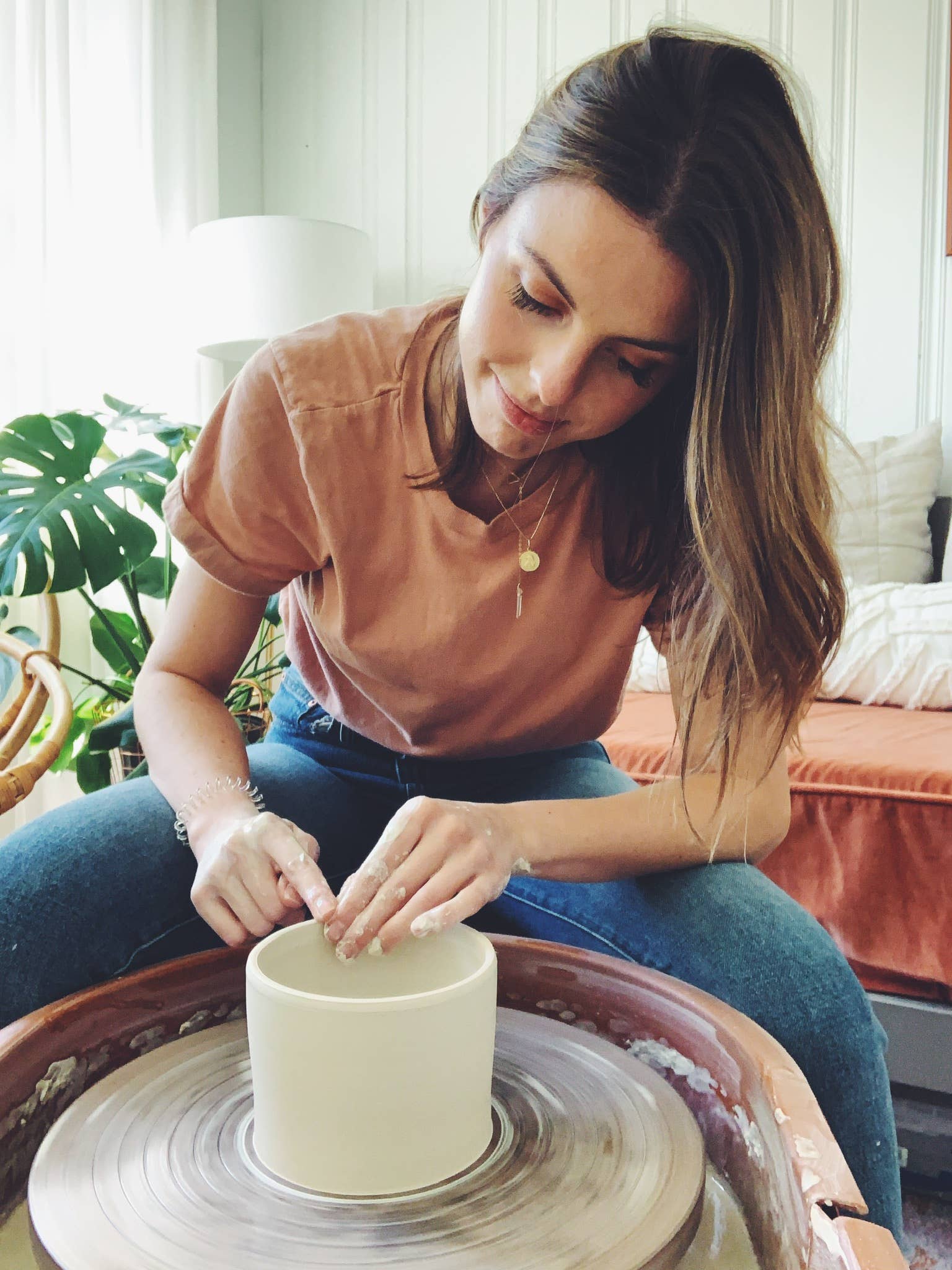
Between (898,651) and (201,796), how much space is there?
3.87ft

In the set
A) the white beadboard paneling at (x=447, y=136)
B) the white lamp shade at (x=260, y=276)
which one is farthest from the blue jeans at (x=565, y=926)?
the white beadboard paneling at (x=447, y=136)

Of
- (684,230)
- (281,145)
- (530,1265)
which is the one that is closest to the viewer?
(530,1265)

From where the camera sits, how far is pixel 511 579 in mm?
853

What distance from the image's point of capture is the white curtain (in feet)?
6.54

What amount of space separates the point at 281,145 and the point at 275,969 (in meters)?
2.88

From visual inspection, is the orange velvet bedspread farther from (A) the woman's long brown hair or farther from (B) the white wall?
(B) the white wall

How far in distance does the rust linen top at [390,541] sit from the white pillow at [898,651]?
2.46 ft

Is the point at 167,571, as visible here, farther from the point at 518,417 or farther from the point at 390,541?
the point at 518,417

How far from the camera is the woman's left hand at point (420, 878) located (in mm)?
560

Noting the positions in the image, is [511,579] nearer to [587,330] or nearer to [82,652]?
[587,330]

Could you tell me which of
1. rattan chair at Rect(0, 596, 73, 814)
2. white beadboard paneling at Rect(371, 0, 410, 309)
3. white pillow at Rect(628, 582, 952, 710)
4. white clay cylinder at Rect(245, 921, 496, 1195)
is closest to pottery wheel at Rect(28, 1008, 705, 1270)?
white clay cylinder at Rect(245, 921, 496, 1195)

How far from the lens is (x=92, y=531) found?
143 cm

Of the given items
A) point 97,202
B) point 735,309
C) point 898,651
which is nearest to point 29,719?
point 735,309

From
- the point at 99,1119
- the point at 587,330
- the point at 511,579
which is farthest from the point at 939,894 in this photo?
the point at 99,1119
